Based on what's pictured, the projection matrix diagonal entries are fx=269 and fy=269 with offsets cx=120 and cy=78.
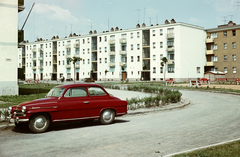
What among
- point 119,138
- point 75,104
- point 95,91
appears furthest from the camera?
point 95,91

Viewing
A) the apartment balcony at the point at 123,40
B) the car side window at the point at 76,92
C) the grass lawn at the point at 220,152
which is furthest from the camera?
the apartment balcony at the point at 123,40

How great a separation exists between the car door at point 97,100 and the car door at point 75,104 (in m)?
0.18

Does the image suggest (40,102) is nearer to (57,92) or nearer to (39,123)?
(39,123)

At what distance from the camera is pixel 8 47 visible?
21.2 meters

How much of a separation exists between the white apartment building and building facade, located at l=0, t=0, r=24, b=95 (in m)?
47.5

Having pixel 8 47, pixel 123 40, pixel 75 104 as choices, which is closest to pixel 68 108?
pixel 75 104

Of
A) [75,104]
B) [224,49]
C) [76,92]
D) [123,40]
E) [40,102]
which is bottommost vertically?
[75,104]

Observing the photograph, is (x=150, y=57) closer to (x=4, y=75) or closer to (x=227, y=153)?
(x=4, y=75)

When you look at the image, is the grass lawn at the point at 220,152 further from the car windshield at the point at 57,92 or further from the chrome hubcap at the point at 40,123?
the car windshield at the point at 57,92

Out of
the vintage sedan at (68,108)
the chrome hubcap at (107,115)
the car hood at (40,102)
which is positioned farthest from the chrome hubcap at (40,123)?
the chrome hubcap at (107,115)

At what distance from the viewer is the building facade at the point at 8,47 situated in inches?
824

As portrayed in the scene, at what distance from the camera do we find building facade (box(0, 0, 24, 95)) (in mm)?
20922

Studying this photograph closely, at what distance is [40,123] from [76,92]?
1.51 meters

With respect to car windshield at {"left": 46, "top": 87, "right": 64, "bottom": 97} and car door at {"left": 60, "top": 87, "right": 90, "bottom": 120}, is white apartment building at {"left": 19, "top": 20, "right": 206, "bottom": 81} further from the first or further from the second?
car windshield at {"left": 46, "top": 87, "right": 64, "bottom": 97}
